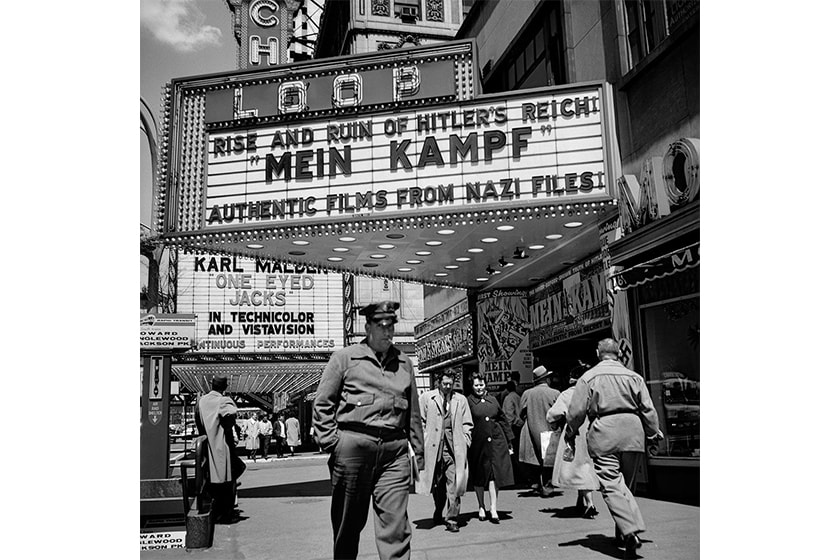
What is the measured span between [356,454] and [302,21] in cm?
4485

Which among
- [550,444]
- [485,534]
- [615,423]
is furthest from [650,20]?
[485,534]

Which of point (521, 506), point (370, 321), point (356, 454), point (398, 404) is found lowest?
point (521, 506)

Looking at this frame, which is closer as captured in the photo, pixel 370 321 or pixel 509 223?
pixel 370 321

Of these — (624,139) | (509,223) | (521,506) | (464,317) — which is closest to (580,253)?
(509,223)

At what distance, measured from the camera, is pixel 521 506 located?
1009cm

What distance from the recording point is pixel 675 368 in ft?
31.4

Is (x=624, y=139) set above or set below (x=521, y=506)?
above

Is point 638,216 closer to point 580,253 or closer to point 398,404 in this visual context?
point 580,253

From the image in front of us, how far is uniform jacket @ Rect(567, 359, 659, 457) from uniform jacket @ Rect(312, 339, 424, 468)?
1.71 m

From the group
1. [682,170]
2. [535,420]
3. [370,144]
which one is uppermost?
[370,144]

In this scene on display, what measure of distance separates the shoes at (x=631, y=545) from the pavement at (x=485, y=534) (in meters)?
0.13

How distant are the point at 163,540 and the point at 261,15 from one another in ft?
72.4

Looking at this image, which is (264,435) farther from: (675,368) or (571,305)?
(675,368)
